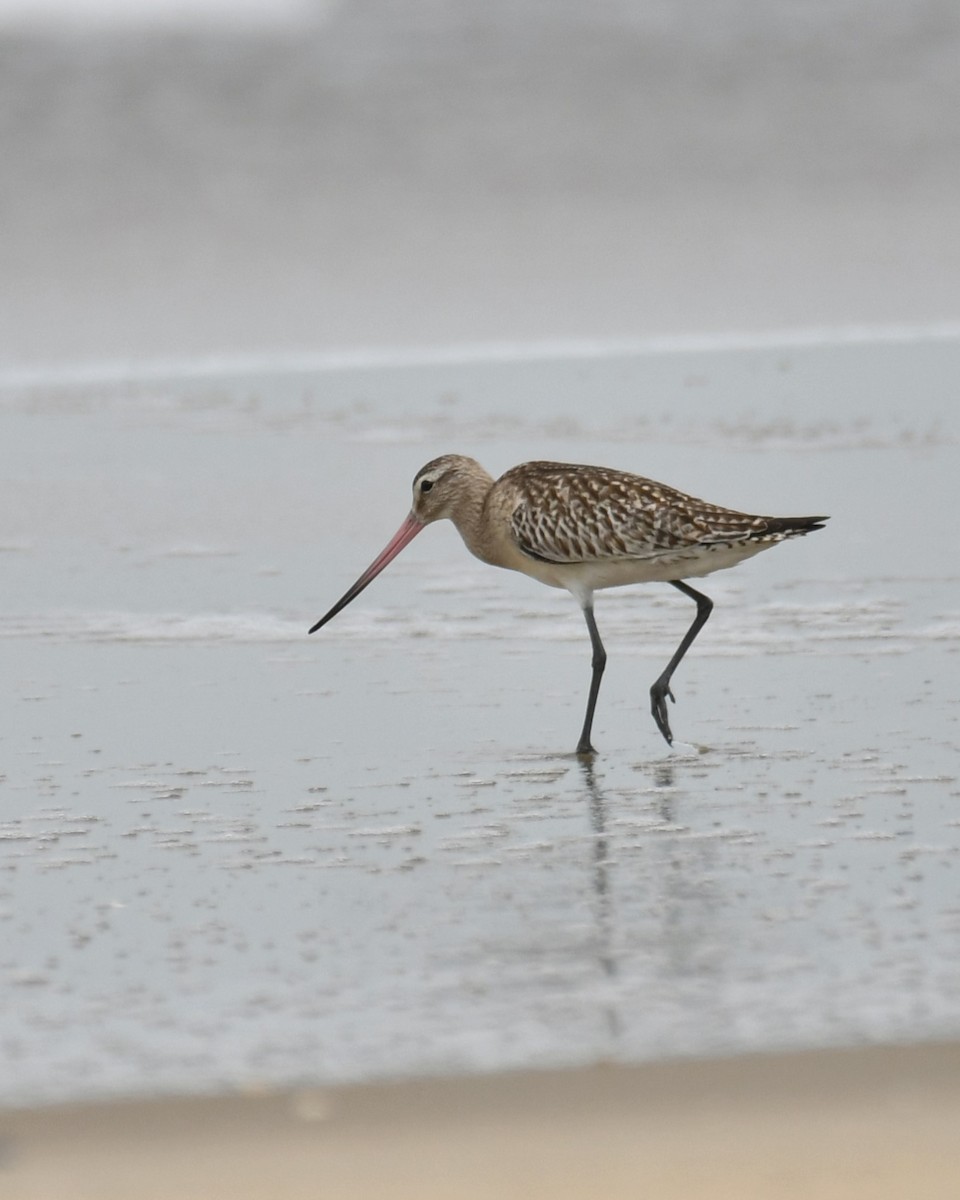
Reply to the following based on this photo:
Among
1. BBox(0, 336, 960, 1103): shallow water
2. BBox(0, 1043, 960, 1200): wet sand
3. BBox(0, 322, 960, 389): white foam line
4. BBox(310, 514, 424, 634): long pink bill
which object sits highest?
BBox(0, 322, 960, 389): white foam line

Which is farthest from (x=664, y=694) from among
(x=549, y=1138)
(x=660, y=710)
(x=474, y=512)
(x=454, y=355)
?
(x=454, y=355)

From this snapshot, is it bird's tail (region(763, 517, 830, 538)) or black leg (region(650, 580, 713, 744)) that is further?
bird's tail (region(763, 517, 830, 538))

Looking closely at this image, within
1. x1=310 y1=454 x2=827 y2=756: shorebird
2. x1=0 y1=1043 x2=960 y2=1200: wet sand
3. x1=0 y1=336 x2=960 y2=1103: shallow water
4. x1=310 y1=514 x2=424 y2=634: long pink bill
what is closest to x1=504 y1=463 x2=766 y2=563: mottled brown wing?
x1=310 y1=454 x2=827 y2=756: shorebird

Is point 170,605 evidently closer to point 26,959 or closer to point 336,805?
point 336,805

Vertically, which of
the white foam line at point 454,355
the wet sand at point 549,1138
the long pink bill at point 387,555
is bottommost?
the wet sand at point 549,1138

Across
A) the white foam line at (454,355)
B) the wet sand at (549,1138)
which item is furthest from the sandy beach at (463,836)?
the white foam line at (454,355)

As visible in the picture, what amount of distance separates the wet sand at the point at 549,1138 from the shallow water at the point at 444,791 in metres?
0.11

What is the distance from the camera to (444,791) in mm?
5543

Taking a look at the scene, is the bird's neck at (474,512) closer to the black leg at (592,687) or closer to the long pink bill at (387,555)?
the long pink bill at (387,555)

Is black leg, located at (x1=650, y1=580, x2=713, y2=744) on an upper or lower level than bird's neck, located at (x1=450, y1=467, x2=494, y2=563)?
lower

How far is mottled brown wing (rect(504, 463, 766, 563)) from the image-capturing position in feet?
21.2

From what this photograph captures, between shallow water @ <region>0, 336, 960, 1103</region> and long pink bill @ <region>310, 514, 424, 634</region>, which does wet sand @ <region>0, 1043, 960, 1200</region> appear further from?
long pink bill @ <region>310, 514, 424, 634</region>

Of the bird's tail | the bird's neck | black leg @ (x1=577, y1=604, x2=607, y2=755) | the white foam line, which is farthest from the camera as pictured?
the white foam line

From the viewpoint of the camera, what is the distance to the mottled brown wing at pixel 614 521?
6.47 metres
